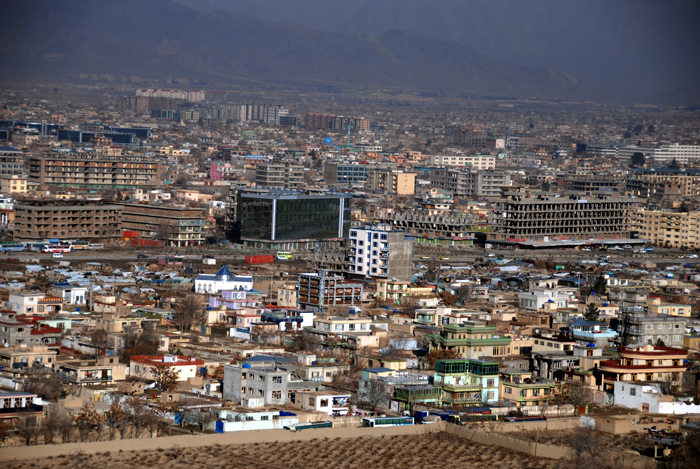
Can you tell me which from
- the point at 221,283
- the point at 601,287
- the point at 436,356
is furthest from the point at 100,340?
the point at 601,287

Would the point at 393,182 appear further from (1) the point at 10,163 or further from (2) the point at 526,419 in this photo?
(2) the point at 526,419

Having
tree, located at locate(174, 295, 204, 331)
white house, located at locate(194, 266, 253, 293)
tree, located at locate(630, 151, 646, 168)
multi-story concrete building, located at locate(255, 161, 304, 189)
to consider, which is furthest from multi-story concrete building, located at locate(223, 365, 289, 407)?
tree, located at locate(630, 151, 646, 168)

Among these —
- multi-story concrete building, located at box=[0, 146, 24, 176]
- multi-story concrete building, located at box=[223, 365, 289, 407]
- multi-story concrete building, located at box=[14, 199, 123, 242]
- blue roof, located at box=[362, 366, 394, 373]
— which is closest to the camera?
multi-story concrete building, located at box=[223, 365, 289, 407]

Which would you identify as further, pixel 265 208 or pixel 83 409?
pixel 265 208

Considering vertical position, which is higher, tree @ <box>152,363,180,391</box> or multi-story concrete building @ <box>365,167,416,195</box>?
multi-story concrete building @ <box>365,167,416,195</box>

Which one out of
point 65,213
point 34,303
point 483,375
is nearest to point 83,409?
point 483,375

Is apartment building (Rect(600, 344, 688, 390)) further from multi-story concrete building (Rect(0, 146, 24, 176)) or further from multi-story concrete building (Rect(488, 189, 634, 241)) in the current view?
multi-story concrete building (Rect(0, 146, 24, 176))

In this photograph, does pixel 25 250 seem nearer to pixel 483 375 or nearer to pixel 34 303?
pixel 34 303
